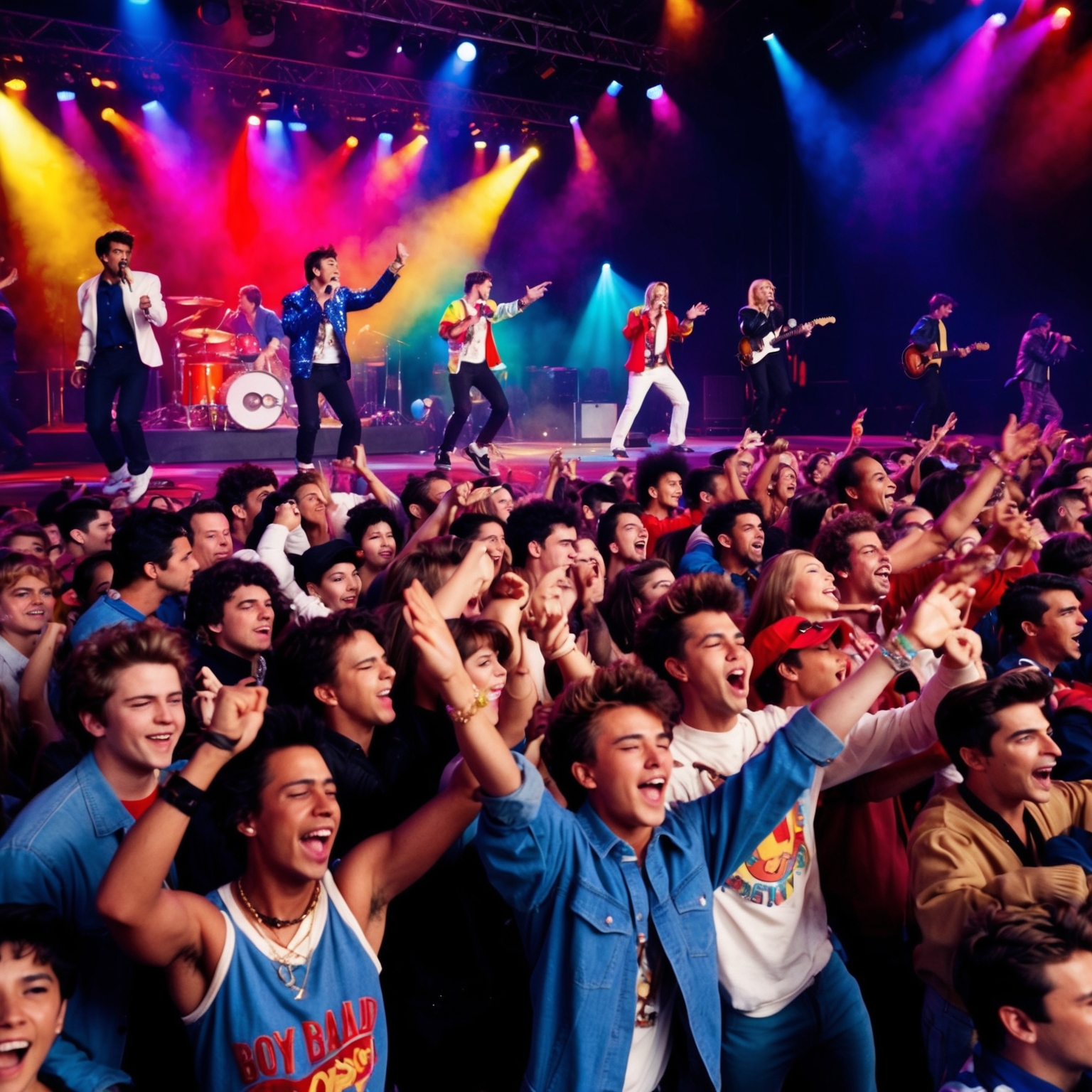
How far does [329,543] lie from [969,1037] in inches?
111

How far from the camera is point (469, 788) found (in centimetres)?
183

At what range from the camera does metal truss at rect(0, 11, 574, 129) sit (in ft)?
34.6

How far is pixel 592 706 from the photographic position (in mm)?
1864

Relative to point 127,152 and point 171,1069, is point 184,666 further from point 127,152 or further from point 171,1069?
point 127,152

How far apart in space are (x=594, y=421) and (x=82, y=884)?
12459 millimetres

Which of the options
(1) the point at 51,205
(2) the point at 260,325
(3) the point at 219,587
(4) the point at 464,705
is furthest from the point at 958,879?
(1) the point at 51,205

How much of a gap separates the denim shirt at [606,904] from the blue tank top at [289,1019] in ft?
0.97

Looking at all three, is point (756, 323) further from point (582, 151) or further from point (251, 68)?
point (251, 68)

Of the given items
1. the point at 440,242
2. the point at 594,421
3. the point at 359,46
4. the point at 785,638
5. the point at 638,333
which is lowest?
the point at 785,638

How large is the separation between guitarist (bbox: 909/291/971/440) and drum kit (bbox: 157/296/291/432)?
7.02 meters

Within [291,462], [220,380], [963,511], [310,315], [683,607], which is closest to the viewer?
[683,607]

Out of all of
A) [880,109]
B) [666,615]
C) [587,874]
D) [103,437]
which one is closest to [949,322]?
[880,109]

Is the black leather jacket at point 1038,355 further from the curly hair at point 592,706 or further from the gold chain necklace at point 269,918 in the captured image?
the gold chain necklace at point 269,918

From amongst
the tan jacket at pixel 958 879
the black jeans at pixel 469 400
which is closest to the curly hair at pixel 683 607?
the tan jacket at pixel 958 879
